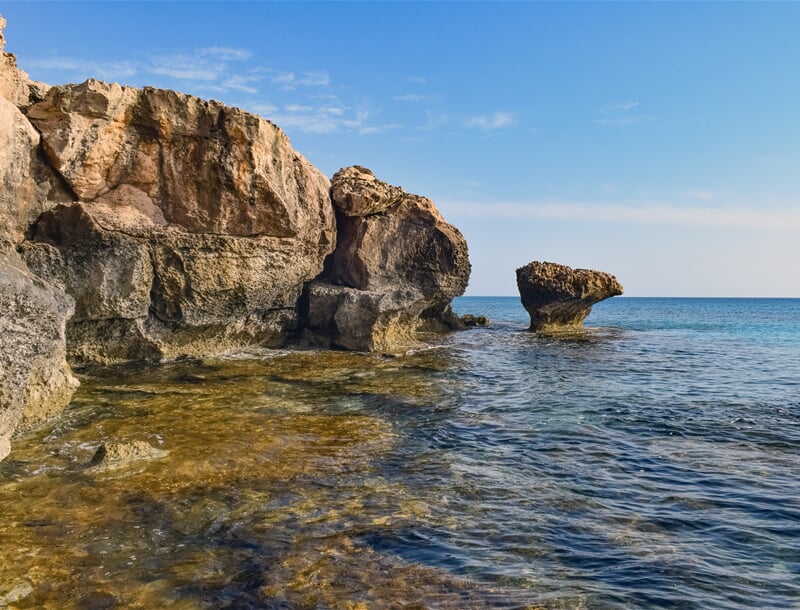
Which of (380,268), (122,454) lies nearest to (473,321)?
(380,268)

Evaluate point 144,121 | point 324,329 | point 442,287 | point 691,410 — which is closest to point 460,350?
point 442,287

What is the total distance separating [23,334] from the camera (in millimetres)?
8648

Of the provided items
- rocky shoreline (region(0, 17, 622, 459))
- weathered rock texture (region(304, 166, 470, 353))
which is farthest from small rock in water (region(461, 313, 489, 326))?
rocky shoreline (region(0, 17, 622, 459))

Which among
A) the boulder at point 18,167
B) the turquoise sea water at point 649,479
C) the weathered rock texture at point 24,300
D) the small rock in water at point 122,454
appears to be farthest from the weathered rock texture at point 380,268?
the small rock in water at point 122,454

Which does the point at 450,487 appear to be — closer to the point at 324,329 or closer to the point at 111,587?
the point at 111,587

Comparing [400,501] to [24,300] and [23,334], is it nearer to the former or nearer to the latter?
[23,334]

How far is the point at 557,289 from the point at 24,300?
29.5 meters

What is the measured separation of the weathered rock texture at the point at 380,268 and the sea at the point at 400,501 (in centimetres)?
757

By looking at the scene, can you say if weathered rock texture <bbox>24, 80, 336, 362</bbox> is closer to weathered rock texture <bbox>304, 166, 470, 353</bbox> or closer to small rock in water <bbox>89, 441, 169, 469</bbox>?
weathered rock texture <bbox>304, 166, 470, 353</bbox>

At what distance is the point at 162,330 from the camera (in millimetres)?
17531

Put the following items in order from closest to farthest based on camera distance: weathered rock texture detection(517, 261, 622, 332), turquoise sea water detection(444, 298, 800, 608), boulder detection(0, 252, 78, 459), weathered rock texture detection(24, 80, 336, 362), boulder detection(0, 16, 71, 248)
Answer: turquoise sea water detection(444, 298, 800, 608), boulder detection(0, 252, 78, 459), boulder detection(0, 16, 71, 248), weathered rock texture detection(24, 80, 336, 362), weathered rock texture detection(517, 261, 622, 332)

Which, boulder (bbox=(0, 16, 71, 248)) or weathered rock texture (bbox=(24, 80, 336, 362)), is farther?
weathered rock texture (bbox=(24, 80, 336, 362))

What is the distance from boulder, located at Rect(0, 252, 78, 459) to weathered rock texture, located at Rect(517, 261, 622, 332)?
28.1 metres

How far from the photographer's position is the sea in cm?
534
